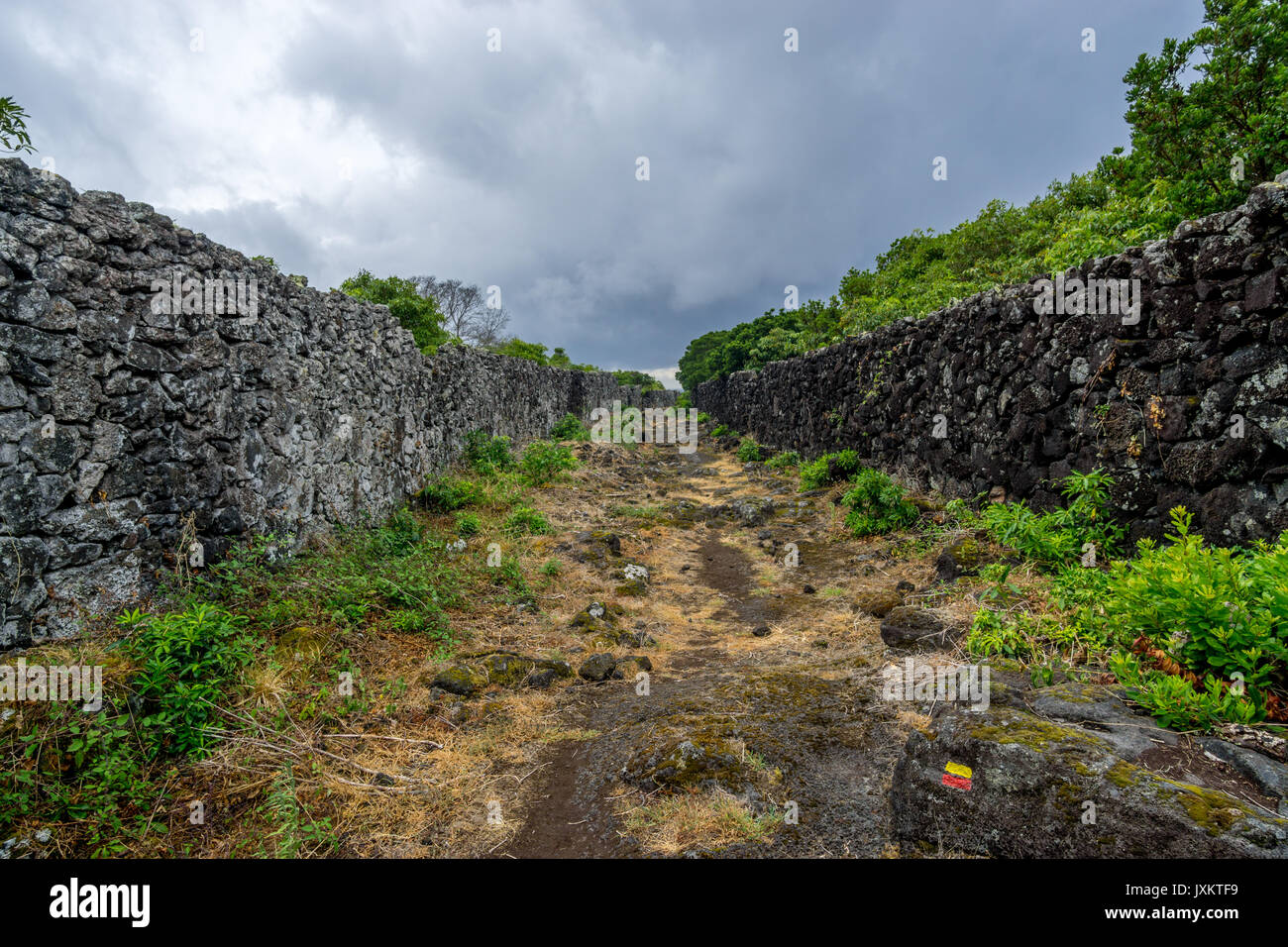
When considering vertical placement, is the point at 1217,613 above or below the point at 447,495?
below

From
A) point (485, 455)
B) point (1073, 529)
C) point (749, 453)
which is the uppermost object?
point (749, 453)

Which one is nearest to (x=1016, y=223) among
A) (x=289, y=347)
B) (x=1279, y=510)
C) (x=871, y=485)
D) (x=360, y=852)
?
(x=871, y=485)

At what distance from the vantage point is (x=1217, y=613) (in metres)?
2.69

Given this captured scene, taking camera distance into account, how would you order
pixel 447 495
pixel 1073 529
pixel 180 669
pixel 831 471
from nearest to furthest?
pixel 180 669, pixel 1073 529, pixel 447 495, pixel 831 471

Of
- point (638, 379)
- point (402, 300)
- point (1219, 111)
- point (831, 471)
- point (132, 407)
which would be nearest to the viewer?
point (132, 407)

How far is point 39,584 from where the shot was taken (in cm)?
375

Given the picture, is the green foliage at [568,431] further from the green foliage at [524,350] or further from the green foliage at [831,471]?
the green foliage at [831,471]

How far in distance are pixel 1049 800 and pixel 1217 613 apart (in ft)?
4.36

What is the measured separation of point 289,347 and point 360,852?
202 inches

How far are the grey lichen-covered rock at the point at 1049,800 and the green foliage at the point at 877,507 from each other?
555 cm

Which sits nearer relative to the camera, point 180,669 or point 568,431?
point 180,669

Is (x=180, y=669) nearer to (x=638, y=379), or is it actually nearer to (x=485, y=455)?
(x=485, y=455)

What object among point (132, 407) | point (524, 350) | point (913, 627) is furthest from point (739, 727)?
point (524, 350)
